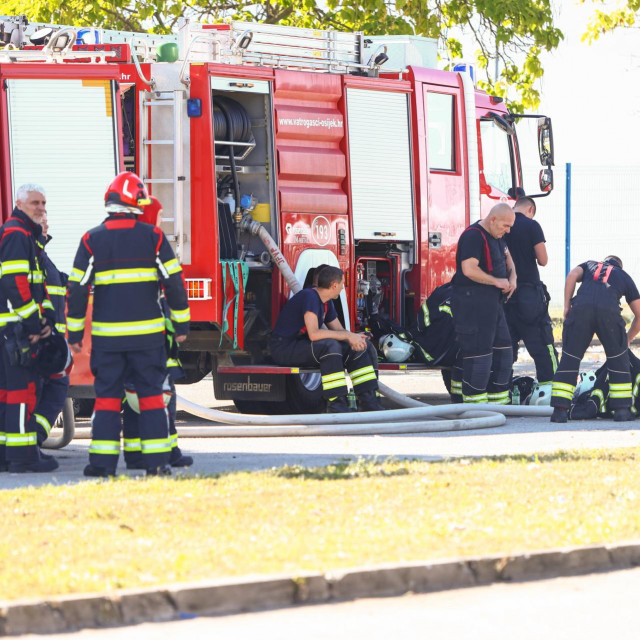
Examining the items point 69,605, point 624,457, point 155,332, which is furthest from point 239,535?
point 624,457

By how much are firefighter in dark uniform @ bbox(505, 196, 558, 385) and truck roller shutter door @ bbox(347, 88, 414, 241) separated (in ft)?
3.47

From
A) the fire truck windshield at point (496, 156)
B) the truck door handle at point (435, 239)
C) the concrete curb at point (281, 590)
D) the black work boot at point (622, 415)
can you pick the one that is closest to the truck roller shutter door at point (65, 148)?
the truck door handle at point (435, 239)

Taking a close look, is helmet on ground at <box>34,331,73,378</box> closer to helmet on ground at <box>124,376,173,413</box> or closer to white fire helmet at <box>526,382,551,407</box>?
helmet on ground at <box>124,376,173,413</box>

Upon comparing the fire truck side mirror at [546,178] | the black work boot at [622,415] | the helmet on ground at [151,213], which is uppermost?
the fire truck side mirror at [546,178]

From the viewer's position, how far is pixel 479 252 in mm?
11375

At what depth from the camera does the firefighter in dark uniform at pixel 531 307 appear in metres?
12.4

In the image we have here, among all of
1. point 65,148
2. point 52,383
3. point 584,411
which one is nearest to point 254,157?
point 65,148

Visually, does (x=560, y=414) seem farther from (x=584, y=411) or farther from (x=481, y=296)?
(x=481, y=296)

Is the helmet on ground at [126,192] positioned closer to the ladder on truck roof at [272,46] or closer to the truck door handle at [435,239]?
the ladder on truck roof at [272,46]

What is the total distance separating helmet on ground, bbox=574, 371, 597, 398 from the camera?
37.6 ft

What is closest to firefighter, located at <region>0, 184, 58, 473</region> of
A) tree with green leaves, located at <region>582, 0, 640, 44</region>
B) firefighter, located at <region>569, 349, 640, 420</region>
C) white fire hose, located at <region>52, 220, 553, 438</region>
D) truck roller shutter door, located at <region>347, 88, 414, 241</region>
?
white fire hose, located at <region>52, 220, 553, 438</region>

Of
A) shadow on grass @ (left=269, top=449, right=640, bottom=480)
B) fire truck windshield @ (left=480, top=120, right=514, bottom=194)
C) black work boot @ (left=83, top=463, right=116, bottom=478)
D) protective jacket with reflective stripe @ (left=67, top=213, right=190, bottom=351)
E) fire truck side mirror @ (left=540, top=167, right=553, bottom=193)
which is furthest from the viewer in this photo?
fire truck side mirror @ (left=540, top=167, right=553, bottom=193)

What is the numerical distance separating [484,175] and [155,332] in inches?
272

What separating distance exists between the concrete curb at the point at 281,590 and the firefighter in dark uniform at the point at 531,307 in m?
6.90
